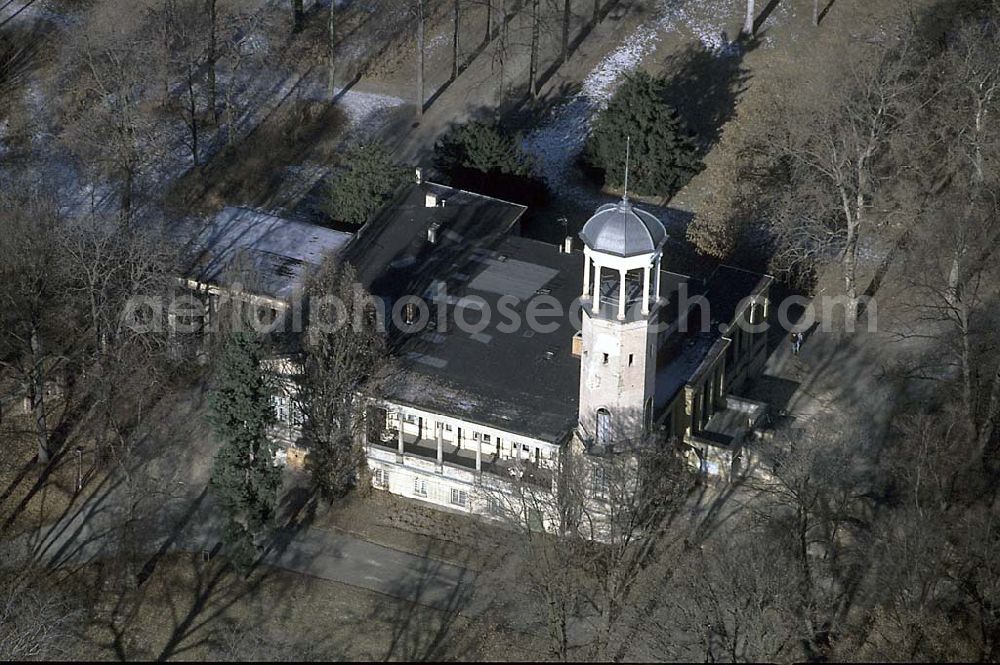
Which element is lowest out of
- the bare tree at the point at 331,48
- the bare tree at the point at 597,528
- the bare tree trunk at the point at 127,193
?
the bare tree at the point at 597,528

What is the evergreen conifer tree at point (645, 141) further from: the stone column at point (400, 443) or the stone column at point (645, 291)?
the stone column at point (645, 291)

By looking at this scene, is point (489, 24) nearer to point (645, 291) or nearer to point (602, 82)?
point (602, 82)

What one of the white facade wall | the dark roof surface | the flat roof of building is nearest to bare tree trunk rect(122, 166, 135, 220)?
the flat roof of building

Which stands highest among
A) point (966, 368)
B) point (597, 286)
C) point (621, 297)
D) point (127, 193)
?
point (597, 286)

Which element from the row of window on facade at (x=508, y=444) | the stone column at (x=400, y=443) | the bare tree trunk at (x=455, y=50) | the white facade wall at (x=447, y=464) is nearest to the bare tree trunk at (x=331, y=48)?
the bare tree trunk at (x=455, y=50)

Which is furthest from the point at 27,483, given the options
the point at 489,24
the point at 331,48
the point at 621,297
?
the point at 489,24

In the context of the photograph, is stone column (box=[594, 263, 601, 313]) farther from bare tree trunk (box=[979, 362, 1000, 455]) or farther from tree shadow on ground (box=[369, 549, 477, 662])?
bare tree trunk (box=[979, 362, 1000, 455])

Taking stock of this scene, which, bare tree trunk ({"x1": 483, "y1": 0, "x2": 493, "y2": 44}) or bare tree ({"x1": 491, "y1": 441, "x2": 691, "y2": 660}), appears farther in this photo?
bare tree trunk ({"x1": 483, "y1": 0, "x2": 493, "y2": 44})
